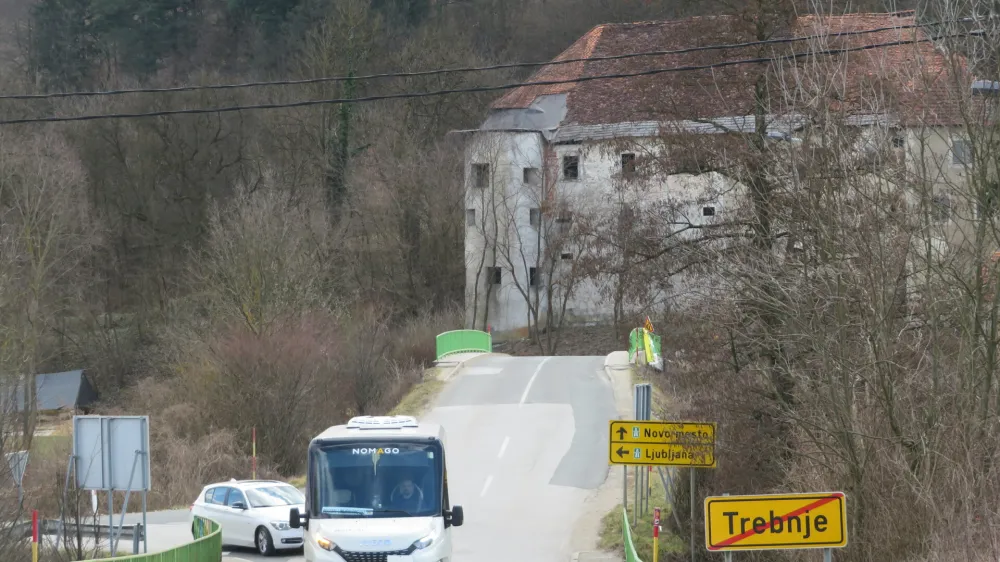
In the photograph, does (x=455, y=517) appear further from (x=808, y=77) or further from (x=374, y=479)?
(x=808, y=77)

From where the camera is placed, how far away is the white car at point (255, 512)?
924 inches

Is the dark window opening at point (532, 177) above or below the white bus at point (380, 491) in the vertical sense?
above

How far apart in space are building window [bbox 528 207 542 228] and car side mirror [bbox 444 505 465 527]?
171ft

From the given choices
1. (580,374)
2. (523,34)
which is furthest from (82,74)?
(580,374)

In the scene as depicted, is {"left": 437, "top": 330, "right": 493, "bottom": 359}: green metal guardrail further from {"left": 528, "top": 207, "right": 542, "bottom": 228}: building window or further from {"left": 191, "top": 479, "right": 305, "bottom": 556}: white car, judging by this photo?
{"left": 191, "top": 479, "right": 305, "bottom": 556}: white car

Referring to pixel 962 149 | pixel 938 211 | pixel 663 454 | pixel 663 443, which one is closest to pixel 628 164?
pixel 663 443

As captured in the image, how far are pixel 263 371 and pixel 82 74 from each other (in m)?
54.8

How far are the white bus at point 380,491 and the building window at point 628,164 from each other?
788cm

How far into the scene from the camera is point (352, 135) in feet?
237

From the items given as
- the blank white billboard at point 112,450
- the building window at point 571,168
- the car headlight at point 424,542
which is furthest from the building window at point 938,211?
the building window at point 571,168

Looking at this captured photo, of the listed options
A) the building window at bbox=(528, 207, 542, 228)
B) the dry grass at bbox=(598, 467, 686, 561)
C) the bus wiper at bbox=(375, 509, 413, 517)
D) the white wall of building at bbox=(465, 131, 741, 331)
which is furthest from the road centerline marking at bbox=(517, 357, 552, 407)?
the bus wiper at bbox=(375, 509, 413, 517)

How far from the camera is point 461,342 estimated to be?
175ft

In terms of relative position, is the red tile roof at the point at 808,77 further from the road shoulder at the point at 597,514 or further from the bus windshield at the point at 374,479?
the road shoulder at the point at 597,514

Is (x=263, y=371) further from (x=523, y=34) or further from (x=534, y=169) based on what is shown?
(x=523, y=34)
